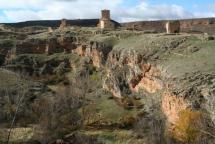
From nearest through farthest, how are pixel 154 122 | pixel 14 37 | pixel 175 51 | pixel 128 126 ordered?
pixel 154 122 < pixel 128 126 < pixel 175 51 < pixel 14 37

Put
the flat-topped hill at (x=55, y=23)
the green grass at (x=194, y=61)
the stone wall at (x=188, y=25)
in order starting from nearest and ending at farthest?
1. the green grass at (x=194, y=61)
2. the stone wall at (x=188, y=25)
3. the flat-topped hill at (x=55, y=23)

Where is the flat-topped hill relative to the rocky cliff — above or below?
above

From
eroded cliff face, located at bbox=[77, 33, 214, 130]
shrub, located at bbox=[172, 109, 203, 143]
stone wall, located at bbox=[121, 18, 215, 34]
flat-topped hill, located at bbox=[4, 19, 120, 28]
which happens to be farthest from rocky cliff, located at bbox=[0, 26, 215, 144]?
flat-topped hill, located at bbox=[4, 19, 120, 28]

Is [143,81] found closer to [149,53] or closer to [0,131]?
[149,53]

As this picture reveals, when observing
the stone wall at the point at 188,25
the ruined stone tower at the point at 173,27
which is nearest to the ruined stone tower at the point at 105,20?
the stone wall at the point at 188,25

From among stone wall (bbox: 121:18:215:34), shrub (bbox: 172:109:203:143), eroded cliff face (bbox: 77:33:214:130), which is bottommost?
shrub (bbox: 172:109:203:143)

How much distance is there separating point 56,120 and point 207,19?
38256 mm

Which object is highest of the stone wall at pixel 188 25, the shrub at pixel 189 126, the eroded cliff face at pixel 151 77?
the stone wall at pixel 188 25

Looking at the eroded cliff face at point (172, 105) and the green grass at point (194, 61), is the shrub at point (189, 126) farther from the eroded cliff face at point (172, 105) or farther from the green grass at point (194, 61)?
the green grass at point (194, 61)

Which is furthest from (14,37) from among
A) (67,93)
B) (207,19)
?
(207,19)

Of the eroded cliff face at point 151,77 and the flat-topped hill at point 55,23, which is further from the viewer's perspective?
the flat-topped hill at point 55,23

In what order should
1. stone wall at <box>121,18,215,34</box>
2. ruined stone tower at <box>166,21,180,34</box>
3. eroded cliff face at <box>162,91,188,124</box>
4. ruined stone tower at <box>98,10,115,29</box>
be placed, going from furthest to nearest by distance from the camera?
1. stone wall at <box>121,18,215,34</box>
2. ruined stone tower at <box>98,10,115,29</box>
3. ruined stone tower at <box>166,21,180,34</box>
4. eroded cliff face at <box>162,91,188,124</box>

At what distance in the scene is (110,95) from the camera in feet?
173

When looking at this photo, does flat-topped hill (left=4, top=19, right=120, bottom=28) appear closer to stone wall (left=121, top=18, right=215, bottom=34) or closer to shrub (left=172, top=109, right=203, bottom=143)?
stone wall (left=121, top=18, right=215, bottom=34)
